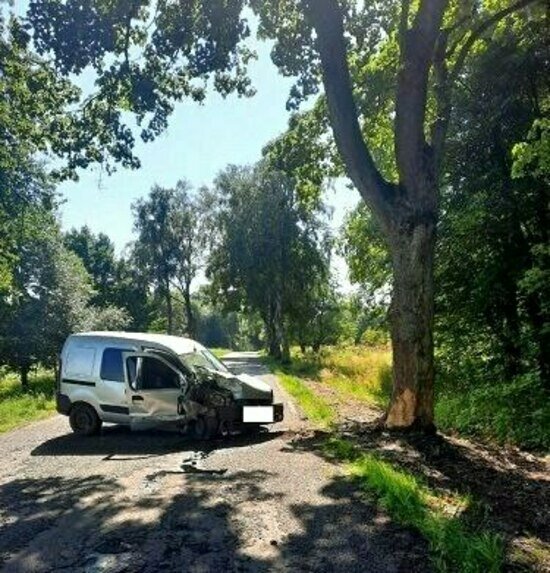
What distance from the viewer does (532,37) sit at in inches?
544

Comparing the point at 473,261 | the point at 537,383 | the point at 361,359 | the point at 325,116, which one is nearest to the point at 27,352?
the point at 361,359

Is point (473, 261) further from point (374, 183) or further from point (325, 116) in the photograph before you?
point (374, 183)

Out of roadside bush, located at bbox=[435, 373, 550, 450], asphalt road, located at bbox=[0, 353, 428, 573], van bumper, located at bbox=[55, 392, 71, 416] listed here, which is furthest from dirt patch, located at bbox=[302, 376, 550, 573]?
van bumper, located at bbox=[55, 392, 71, 416]

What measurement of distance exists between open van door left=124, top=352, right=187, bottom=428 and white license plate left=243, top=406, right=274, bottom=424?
52.3 inches

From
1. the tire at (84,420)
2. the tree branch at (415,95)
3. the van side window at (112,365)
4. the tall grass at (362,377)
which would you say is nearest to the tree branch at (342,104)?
the tree branch at (415,95)

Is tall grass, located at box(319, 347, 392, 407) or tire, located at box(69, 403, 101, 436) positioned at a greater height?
tall grass, located at box(319, 347, 392, 407)

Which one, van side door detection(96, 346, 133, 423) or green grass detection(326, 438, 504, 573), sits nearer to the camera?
green grass detection(326, 438, 504, 573)

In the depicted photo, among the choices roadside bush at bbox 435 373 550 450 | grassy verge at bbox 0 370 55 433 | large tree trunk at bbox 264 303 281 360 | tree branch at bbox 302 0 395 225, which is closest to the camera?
tree branch at bbox 302 0 395 225

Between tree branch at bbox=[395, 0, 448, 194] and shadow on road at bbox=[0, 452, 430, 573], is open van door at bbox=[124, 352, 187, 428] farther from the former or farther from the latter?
tree branch at bbox=[395, 0, 448, 194]

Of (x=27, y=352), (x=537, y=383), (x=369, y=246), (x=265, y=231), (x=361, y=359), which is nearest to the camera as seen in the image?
(x=537, y=383)

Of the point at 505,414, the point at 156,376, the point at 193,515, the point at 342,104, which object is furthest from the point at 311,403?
the point at 193,515

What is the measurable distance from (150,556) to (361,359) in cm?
2642

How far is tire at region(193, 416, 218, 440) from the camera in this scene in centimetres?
1119

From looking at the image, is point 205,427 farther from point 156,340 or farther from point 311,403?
point 311,403
